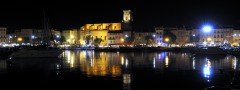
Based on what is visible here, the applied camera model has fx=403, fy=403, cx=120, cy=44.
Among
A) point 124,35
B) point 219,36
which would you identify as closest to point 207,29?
point 219,36

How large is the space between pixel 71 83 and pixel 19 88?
3563 millimetres

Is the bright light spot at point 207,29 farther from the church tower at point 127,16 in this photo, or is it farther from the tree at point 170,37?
the church tower at point 127,16

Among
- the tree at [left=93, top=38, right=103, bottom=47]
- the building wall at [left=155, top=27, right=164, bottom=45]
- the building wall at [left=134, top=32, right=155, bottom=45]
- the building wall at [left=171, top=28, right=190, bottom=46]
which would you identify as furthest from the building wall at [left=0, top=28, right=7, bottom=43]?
the building wall at [left=171, top=28, right=190, bottom=46]

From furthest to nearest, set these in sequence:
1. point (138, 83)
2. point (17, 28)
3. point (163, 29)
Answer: point (17, 28)
point (163, 29)
point (138, 83)

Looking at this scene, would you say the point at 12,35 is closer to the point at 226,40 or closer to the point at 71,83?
the point at 226,40

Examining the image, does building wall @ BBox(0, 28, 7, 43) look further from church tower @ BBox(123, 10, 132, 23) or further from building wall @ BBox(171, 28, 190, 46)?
building wall @ BBox(171, 28, 190, 46)

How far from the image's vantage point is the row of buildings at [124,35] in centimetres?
11388

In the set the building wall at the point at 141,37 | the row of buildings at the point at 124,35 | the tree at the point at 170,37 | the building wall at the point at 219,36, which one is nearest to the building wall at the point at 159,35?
the row of buildings at the point at 124,35

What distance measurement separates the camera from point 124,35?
12362cm

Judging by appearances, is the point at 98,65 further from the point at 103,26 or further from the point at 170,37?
the point at 103,26

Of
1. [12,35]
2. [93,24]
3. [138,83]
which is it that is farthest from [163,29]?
[138,83]

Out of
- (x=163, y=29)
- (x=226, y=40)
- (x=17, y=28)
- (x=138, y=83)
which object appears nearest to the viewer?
(x=138, y=83)

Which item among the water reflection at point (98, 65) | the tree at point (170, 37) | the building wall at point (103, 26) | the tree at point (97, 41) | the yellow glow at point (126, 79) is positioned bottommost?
the yellow glow at point (126, 79)

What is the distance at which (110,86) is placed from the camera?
79.9 feet
